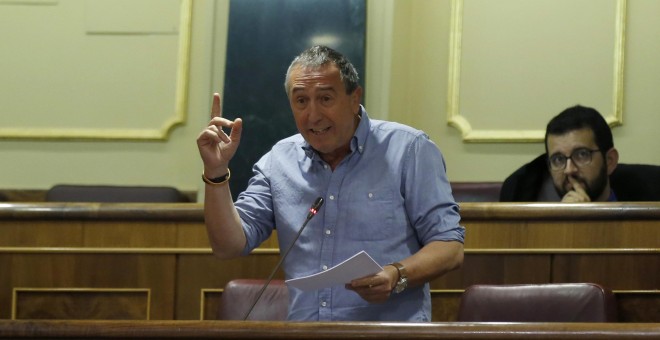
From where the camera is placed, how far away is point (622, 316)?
102 inches

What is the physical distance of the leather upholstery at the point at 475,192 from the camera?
317 cm

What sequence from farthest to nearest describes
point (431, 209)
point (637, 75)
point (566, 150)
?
1. point (637, 75)
2. point (566, 150)
3. point (431, 209)

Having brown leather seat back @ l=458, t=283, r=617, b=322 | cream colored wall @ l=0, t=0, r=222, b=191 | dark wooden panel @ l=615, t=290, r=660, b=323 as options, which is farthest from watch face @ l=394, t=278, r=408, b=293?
cream colored wall @ l=0, t=0, r=222, b=191

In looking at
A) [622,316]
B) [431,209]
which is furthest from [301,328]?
[622,316]

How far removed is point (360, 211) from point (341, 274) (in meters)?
A: 0.27

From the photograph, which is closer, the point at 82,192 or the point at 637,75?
the point at 82,192

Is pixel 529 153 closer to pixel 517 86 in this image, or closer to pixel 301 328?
pixel 517 86

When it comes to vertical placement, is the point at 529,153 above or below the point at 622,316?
above

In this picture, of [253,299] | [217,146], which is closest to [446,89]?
[253,299]

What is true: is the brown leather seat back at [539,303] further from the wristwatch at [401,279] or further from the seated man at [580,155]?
the seated man at [580,155]

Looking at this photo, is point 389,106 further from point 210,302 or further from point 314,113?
point 314,113

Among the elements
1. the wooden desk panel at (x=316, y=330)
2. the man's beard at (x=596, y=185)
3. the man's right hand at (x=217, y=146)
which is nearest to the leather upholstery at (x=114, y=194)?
the man's beard at (x=596, y=185)

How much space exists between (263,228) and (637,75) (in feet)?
7.27

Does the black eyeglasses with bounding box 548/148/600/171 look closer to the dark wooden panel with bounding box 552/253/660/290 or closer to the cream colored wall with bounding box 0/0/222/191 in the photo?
the dark wooden panel with bounding box 552/253/660/290
